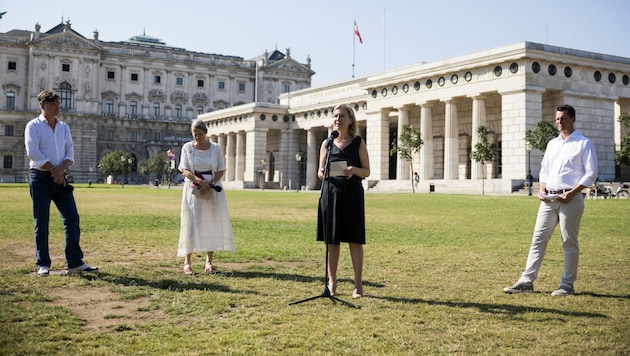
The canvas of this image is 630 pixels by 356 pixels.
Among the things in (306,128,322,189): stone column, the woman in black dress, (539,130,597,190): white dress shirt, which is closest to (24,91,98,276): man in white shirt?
the woman in black dress

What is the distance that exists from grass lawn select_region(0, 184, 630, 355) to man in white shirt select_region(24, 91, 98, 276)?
1.54ft

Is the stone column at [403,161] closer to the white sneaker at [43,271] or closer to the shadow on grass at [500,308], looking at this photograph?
the white sneaker at [43,271]

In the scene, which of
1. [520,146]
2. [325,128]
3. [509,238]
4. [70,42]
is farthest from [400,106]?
[70,42]

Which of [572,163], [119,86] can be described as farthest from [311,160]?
[572,163]

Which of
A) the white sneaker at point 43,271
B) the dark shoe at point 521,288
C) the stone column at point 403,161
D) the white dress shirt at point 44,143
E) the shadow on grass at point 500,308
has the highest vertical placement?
the stone column at point 403,161

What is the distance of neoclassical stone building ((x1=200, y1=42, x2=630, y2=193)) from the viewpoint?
1633 inches

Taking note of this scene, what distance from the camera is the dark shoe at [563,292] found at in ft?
24.7

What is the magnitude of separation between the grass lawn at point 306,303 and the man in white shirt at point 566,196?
275 mm

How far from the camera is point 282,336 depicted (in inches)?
217

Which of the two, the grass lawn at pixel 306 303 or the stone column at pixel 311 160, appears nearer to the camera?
the grass lawn at pixel 306 303

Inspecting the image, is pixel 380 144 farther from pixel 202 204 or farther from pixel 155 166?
pixel 202 204

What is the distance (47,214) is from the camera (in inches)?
341

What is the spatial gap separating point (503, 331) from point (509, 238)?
881 centimetres

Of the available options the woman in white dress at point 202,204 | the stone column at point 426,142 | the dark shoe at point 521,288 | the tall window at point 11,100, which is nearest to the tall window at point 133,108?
the tall window at point 11,100
